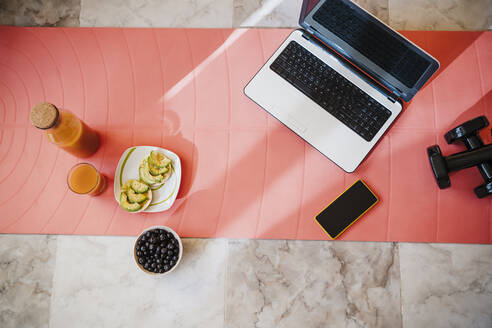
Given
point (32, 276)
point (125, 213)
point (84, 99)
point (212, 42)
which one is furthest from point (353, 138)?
point (32, 276)

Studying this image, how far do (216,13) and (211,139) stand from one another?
529mm

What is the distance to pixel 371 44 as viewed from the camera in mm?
1039

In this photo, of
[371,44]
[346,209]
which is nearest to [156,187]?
[346,209]

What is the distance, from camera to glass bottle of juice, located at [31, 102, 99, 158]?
97cm

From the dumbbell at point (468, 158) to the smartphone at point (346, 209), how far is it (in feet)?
0.80

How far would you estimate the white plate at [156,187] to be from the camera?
1.14 meters

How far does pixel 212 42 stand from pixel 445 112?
94 centimetres

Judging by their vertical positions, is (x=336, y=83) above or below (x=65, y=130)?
above

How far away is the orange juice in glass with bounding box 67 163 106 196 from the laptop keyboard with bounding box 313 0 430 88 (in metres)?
0.94

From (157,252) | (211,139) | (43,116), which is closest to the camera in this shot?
(43,116)

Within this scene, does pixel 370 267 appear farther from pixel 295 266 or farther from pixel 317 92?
pixel 317 92

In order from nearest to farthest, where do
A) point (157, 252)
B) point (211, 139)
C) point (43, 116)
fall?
point (43, 116) → point (157, 252) → point (211, 139)

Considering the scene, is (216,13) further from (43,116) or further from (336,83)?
(43,116)

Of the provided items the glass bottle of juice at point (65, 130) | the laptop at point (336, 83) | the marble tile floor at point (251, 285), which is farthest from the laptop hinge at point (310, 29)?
the glass bottle of juice at point (65, 130)
